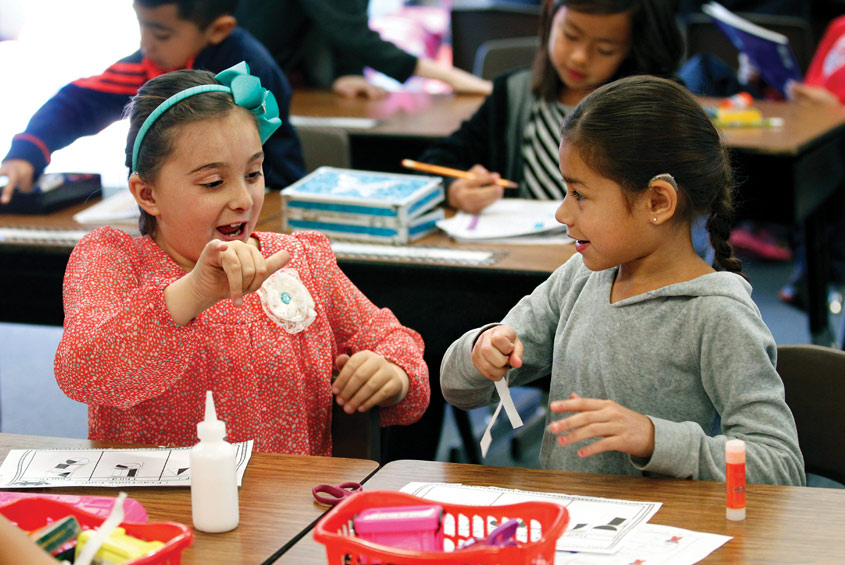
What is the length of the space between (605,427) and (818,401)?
1.52 feet

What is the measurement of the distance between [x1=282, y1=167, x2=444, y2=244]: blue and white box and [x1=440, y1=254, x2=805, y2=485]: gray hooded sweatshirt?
762 millimetres

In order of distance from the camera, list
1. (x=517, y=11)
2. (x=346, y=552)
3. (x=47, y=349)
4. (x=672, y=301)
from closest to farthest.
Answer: (x=346, y=552) → (x=672, y=301) → (x=47, y=349) → (x=517, y=11)

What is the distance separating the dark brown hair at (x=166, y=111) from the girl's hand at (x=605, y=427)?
69 cm

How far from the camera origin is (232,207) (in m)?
Answer: 1.56

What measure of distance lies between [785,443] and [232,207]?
83 cm

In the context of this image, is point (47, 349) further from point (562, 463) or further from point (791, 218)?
point (562, 463)

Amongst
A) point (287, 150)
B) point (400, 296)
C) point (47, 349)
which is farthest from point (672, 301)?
point (47, 349)

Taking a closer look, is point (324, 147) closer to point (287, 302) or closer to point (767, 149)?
point (767, 149)

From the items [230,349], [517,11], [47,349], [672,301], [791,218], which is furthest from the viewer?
[517,11]

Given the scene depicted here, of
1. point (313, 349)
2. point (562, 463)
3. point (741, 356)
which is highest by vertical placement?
point (741, 356)

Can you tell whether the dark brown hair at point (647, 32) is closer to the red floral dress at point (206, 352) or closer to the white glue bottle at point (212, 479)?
the red floral dress at point (206, 352)

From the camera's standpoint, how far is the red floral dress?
140 cm

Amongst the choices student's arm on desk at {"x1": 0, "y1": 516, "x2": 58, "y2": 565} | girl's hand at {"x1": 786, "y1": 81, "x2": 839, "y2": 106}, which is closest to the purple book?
girl's hand at {"x1": 786, "y1": 81, "x2": 839, "y2": 106}

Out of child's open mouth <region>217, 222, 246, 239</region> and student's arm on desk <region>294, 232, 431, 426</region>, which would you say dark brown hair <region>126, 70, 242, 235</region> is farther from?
student's arm on desk <region>294, 232, 431, 426</region>
